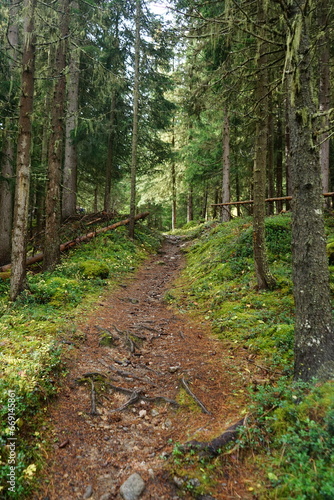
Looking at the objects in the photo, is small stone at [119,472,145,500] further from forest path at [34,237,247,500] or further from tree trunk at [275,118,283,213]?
tree trunk at [275,118,283,213]

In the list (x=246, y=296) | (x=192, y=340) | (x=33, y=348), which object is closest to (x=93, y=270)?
(x=192, y=340)

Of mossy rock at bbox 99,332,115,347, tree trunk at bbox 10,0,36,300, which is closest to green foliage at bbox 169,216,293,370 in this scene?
mossy rock at bbox 99,332,115,347

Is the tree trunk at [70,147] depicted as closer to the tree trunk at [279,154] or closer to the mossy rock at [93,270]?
the mossy rock at [93,270]

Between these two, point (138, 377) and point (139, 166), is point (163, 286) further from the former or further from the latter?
point (139, 166)

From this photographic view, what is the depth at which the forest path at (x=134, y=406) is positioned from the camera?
2.88m

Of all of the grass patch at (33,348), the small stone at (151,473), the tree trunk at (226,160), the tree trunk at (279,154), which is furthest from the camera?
the tree trunk at (279,154)

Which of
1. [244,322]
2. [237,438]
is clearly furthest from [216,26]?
[237,438]

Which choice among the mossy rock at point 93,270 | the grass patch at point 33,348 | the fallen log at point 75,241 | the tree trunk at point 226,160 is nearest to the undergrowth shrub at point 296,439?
the grass patch at point 33,348

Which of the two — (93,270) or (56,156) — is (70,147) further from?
(93,270)

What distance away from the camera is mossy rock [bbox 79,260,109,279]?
976cm

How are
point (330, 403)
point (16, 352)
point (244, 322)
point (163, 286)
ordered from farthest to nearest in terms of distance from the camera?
point (163, 286)
point (244, 322)
point (16, 352)
point (330, 403)

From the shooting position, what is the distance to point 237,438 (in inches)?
124

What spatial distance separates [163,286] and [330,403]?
7.89 m

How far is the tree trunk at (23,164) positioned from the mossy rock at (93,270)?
284 cm
